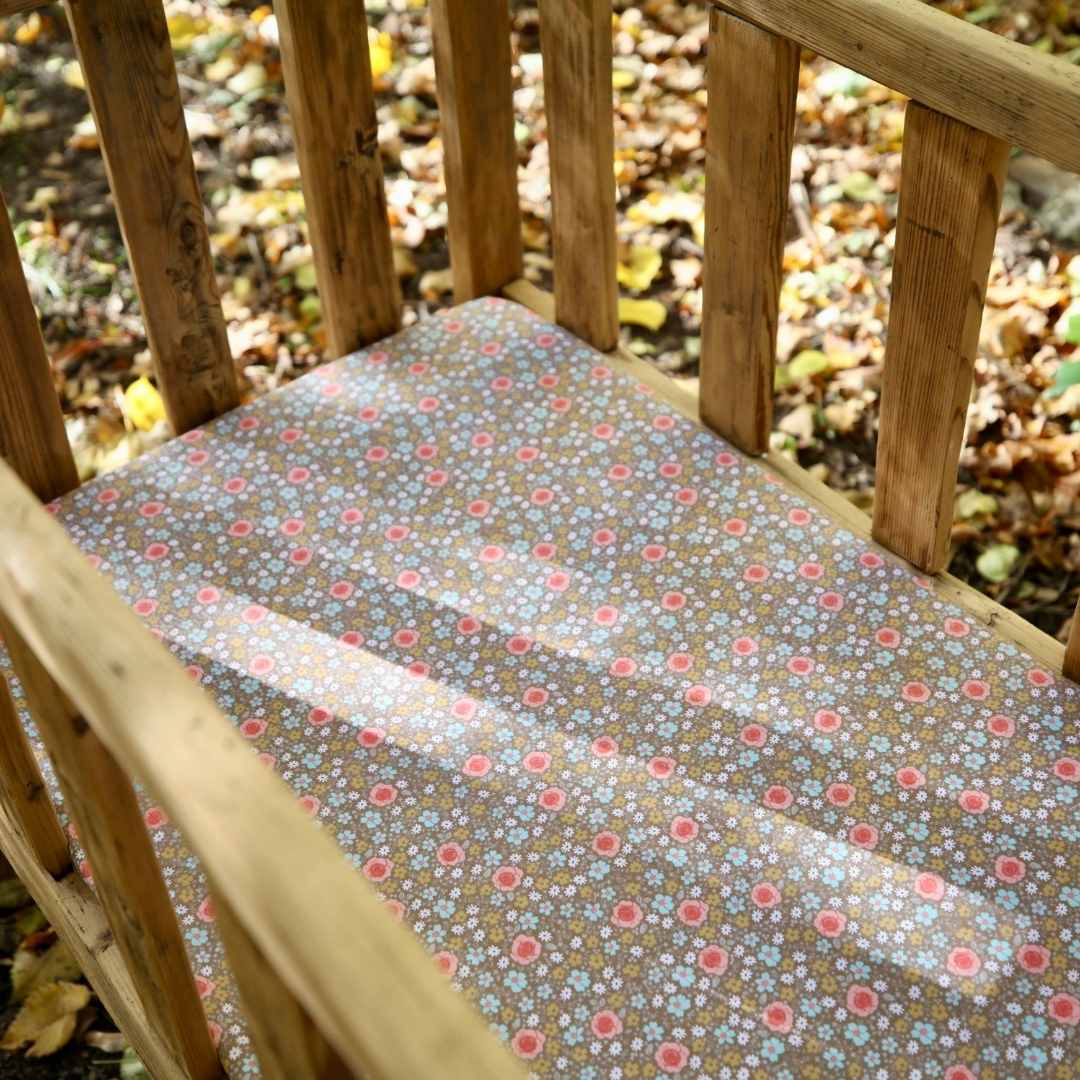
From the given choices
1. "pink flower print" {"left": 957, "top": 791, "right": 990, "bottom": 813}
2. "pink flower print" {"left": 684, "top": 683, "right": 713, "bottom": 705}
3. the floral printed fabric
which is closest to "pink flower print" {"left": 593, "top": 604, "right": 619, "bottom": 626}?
the floral printed fabric

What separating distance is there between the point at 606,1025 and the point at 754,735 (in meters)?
0.39

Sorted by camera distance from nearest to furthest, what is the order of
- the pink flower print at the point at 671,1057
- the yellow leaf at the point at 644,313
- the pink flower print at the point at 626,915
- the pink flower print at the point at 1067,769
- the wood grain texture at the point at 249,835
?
the wood grain texture at the point at 249,835, the pink flower print at the point at 671,1057, the pink flower print at the point at 626,915, the pink flower print at the point at 1067,769, the yellow leaf at the point at 644,313

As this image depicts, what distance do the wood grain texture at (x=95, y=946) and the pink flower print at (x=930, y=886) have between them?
77cm

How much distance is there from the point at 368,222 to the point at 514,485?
454mm

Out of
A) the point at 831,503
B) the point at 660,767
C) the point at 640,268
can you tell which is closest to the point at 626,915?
the point at 660,767

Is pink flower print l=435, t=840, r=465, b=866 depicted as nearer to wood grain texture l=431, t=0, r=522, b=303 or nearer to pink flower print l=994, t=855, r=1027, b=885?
pink flower print l=994, t=855, r=1027, b=885

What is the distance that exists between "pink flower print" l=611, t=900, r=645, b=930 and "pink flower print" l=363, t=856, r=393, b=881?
0.80ft

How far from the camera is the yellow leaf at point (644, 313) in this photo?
2920 millimetres

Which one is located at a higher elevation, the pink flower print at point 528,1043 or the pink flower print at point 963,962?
the pink flower print at point 963,962

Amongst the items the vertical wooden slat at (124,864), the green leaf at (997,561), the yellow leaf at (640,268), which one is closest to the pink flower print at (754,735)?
the vertical wooden slat at (124,864)

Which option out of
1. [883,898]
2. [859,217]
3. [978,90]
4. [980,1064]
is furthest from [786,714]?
[859,217]

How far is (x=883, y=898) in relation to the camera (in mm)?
1538

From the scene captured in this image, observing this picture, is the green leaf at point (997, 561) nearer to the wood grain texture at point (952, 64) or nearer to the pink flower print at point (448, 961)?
the wood grain texture at point (952, 64)

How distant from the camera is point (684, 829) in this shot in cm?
161
